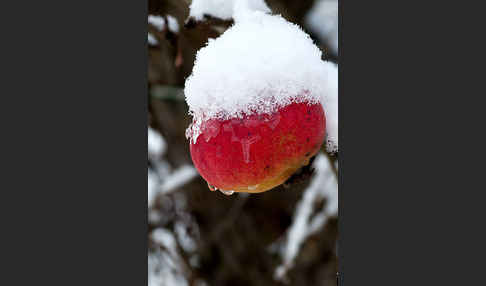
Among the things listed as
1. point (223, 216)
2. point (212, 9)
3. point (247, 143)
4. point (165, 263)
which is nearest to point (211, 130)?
point (247, 143)

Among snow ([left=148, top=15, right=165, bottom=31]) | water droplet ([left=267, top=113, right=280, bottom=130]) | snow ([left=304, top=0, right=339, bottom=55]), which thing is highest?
snow ([left=304, top=0, right=339, bottom=55])

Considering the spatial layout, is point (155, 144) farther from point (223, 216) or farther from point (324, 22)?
point (324, 22)

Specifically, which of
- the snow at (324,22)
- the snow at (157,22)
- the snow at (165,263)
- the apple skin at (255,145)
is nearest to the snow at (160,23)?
the snow at (157,22)

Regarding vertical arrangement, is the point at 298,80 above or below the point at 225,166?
above

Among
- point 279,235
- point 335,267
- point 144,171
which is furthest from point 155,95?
point 335,267

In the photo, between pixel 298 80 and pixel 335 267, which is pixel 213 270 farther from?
pixel 298 80

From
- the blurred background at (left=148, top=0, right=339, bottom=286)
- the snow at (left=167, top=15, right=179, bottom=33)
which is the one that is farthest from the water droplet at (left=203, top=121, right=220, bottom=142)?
Answer: the blurred background at (left=148, top=0, right=339, bottom=286)

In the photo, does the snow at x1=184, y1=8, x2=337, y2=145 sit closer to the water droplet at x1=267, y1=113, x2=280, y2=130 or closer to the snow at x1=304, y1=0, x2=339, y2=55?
the water droplet at x1=267, y1=113, x2=280, y2=130
